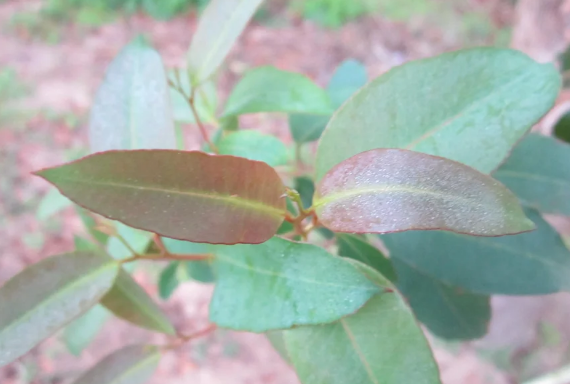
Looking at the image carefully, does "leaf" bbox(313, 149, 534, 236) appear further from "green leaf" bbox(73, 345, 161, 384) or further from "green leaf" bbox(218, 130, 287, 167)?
"green leaf" bbox(73, 345, 161, 384)

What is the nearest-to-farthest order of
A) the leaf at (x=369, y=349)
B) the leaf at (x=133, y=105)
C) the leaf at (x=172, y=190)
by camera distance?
the leaf at (x=172, y=190)
the leaf at (x=369, y=349)
the leaf at (x=133, y=105)

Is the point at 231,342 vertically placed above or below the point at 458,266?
below

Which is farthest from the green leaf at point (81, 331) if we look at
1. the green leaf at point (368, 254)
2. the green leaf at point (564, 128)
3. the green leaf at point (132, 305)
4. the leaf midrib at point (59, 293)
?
the green leaf at point (564, 128)

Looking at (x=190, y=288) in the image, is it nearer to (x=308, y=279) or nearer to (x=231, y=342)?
(x=231, y=342)

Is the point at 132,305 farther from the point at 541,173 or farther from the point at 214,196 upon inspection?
the point at 541,173

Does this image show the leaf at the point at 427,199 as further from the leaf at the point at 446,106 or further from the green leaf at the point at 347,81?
the green leaf at the point at 347,81

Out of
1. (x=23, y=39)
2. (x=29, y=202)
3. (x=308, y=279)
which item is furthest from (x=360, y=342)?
(x=23, y=39)
